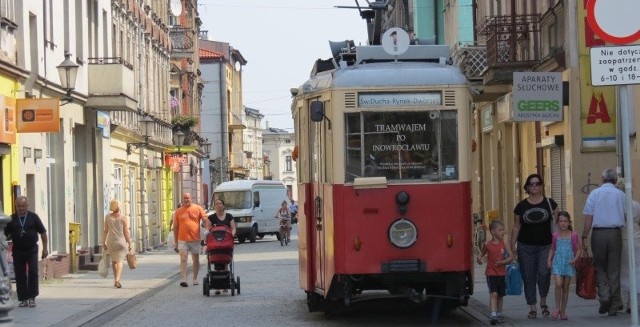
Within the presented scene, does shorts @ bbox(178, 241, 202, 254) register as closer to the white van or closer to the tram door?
the tram door

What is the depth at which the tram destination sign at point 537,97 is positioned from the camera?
75.7 ft

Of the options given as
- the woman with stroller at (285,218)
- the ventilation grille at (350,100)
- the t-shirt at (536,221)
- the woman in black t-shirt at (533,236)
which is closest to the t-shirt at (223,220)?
the woman in black t-shirt at (533,236)

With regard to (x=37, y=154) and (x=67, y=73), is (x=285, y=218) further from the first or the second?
(x=37, y=154)

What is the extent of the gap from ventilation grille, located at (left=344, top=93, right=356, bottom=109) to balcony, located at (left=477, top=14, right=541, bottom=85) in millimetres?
11066

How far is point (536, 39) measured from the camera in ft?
91.0

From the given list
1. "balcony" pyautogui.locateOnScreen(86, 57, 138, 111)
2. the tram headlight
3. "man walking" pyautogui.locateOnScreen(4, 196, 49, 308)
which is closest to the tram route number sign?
the tram headlight

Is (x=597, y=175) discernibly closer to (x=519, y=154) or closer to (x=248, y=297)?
(x=248, y=297)

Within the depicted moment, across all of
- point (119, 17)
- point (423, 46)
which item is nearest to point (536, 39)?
point (423, 46)

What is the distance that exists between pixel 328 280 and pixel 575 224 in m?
7.25

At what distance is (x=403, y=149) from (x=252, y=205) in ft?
134

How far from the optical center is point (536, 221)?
17703 mm

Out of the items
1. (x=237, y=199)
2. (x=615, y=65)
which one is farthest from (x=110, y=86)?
(x=615, y=65)

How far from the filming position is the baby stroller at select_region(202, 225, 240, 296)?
2423cm

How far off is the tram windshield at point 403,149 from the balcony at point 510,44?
1089 centimetres
